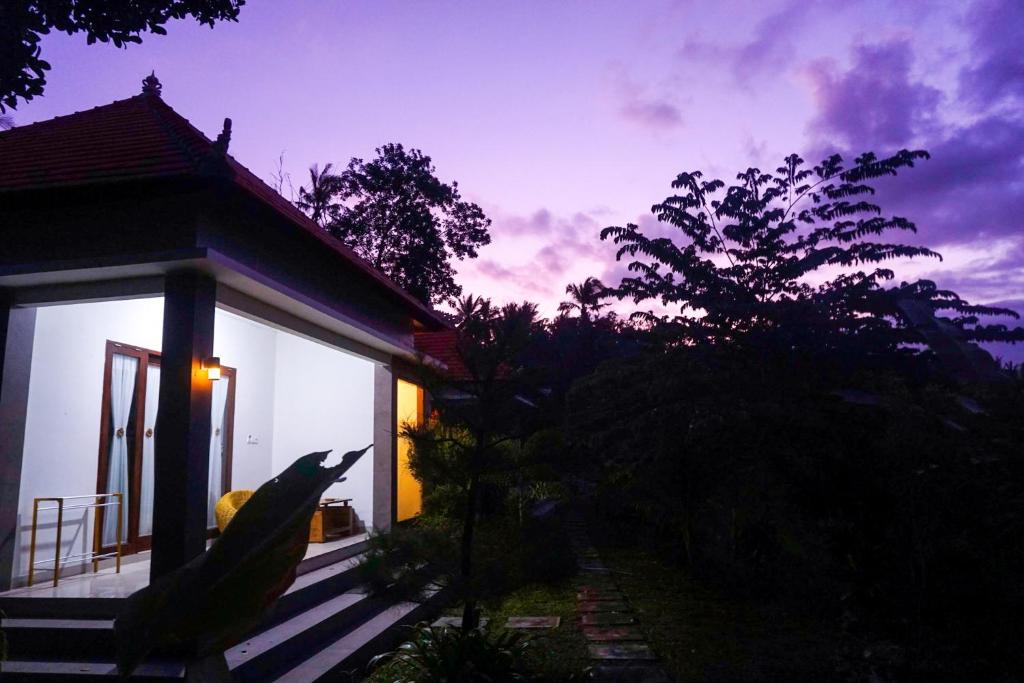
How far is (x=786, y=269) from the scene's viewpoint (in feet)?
21.7

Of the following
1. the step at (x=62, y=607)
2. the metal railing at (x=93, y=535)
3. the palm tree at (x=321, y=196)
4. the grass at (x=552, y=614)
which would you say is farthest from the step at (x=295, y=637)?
the palm tree at (x=321, y=196)

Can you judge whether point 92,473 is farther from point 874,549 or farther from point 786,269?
point 874,549

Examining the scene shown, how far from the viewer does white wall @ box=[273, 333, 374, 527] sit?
10156mm

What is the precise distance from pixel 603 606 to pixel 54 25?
755cm

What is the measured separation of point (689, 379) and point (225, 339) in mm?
6510

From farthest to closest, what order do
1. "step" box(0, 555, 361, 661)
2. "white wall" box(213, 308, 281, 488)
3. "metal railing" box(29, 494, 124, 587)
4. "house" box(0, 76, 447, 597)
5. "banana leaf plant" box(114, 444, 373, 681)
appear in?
"white wall" box(213, 308, 281, 488)
"metal railing" box(29, 494, 124, 587)
"house" box(0, 76, 447, 597)
"step" box(0, 555, 361, 661)
"banana leaf plant" box(114, 444, 373, 681)

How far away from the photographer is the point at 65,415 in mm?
6566

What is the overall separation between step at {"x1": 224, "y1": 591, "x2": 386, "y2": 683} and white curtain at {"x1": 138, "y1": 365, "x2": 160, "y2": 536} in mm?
2738

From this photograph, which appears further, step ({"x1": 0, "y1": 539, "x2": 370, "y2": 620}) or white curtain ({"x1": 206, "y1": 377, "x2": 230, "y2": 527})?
white curtain ({"x1": 206, "y1": 377, "x2": 230, "y2": 527})

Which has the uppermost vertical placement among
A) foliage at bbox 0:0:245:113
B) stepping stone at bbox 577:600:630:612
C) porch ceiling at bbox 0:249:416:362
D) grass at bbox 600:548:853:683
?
foliage at bbox 0:0:245:113

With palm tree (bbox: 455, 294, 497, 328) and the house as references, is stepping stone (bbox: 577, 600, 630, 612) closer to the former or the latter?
the house

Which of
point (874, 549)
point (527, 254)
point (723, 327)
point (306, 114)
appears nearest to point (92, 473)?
point (306, 114)

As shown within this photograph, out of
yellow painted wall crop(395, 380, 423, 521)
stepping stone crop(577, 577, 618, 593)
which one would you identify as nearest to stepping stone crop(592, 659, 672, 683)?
stepping stone crop(577, 577, 618, 593)

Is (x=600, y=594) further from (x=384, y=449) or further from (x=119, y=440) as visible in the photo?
(x=119, y=440)
